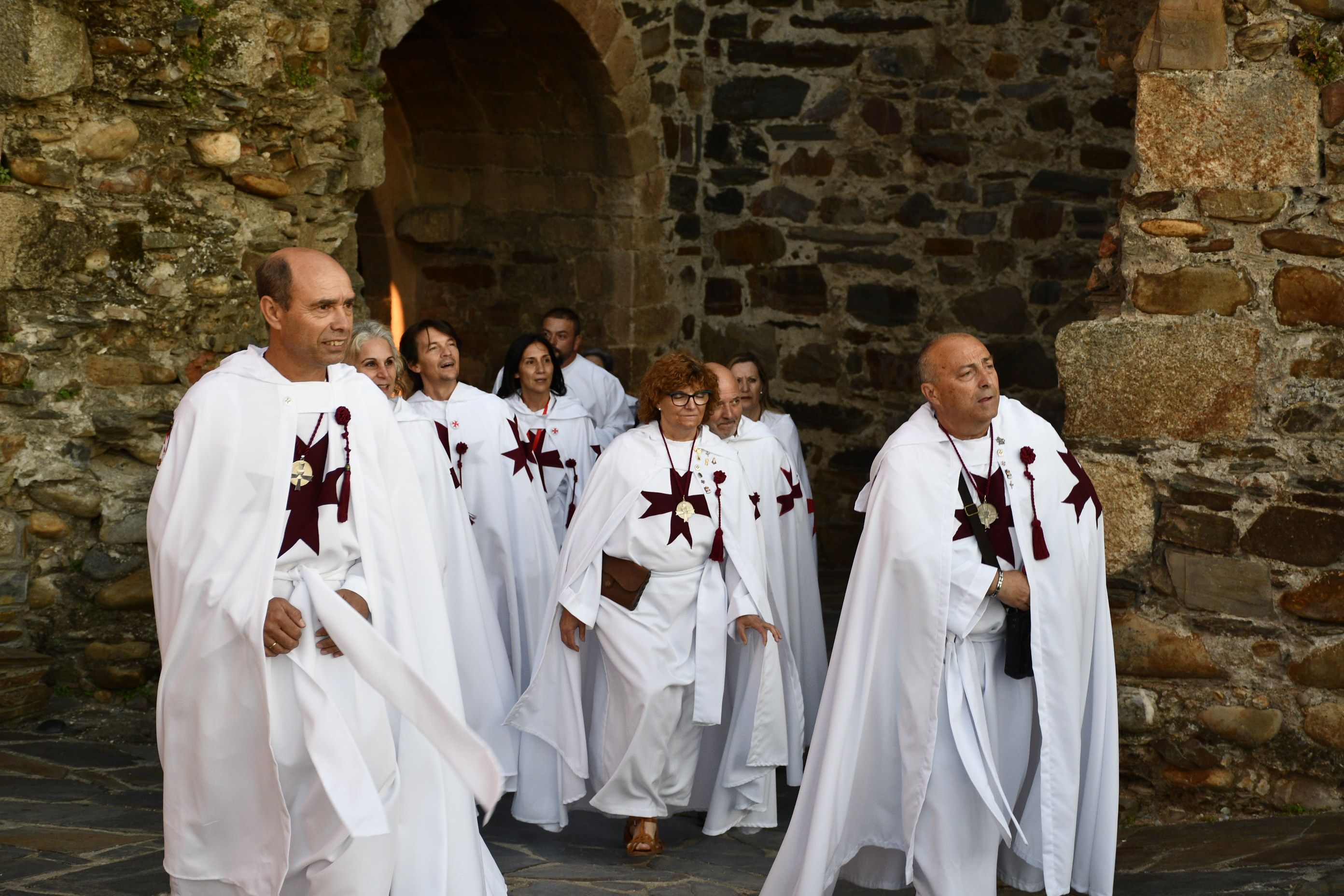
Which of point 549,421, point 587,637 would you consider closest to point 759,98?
point 549,421

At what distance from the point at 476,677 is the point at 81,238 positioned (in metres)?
2.32

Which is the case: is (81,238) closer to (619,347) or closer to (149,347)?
(149,347)

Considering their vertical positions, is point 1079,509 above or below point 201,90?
below

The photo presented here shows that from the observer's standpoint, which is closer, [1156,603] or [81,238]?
[1156,603]

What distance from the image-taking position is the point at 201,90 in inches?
234

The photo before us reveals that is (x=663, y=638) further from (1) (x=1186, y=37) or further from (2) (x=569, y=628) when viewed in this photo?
(1) (x=1186, y=37)

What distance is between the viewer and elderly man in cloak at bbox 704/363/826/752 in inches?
233

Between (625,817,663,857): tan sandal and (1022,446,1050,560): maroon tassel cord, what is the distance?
1644 mm

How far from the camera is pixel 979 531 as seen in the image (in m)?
4.23

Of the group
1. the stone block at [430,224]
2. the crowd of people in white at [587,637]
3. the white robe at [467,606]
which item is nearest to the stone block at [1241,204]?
the crowd of people in white at [587,637]

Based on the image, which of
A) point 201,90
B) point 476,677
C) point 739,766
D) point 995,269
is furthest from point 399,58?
point 739,766

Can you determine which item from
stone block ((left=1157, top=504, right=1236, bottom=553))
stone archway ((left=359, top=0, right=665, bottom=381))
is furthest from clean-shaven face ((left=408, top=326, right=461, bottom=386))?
stone archway ((left=359, top=0, right=665, bottom=381))

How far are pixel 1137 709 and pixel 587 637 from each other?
1.91 meters

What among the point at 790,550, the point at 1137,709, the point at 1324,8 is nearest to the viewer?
the point at 1324,8
